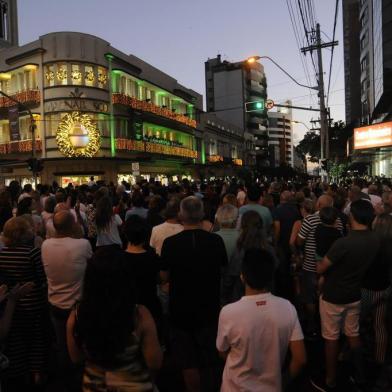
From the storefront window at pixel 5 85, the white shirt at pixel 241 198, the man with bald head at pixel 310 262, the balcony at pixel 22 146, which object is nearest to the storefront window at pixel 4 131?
the storefront window at pixel 5 85

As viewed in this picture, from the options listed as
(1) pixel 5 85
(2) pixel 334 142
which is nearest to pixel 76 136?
(1) pixel 5 85

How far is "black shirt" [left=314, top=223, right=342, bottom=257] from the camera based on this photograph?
520cm

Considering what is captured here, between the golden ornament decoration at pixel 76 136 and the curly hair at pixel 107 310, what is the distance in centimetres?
2845

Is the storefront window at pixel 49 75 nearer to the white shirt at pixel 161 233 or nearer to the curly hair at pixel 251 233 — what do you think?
the white shirt at pixel 161 233

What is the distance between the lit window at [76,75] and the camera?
101 feet

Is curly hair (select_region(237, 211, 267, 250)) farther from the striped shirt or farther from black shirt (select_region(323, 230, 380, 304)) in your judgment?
the striped shirt

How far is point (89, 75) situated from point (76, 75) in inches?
38.1

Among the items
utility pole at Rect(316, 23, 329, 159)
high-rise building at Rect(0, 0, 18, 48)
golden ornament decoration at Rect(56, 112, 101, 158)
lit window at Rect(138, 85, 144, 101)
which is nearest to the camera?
utility pole at Rect(316, 23, 329, 159)

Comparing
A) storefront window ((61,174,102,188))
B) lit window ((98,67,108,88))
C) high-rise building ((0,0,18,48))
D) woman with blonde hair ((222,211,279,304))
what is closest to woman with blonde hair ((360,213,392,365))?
woman with blonde hair ((222,211,279,304))

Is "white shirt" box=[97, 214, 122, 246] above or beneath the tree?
beneath

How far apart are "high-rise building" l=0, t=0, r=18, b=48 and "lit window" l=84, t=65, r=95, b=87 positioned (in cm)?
→ 3972

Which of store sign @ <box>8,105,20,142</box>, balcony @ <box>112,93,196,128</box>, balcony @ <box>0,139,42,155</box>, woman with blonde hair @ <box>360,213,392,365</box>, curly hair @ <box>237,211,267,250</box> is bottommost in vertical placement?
woman with blonde hair @ <box>360,213,392,365</box>

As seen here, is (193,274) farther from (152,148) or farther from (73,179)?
(152,148)

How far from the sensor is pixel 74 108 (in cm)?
3042
